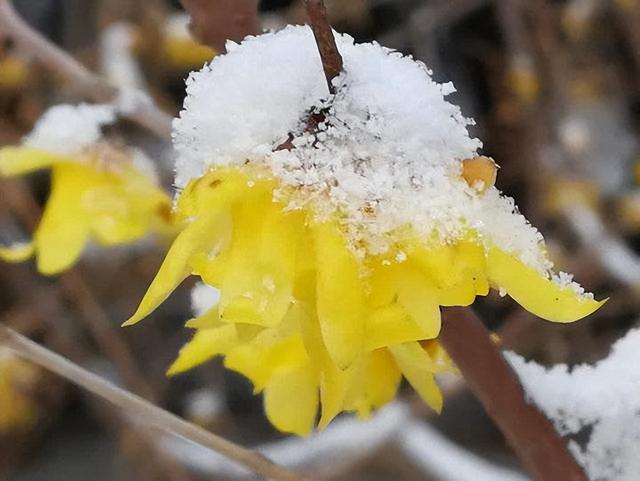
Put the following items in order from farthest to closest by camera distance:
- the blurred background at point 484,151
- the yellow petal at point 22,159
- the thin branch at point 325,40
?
the blurred background at point 484,151
the yellow petal at point 22,159
the thin branch at point 325,40

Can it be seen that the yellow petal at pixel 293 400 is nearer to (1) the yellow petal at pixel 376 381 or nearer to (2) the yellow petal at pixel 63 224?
(1) the yellow petal at pixel 376 381

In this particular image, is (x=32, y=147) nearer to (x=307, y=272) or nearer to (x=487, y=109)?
(x=307, y=272)

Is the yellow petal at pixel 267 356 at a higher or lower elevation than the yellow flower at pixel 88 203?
higher

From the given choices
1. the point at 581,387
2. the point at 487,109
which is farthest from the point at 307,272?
the point at 487,109

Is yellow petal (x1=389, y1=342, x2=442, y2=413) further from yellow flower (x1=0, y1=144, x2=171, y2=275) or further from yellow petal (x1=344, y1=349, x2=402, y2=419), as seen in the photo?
yellow flower (x1=0, y1=144, x2=171, y2=275)

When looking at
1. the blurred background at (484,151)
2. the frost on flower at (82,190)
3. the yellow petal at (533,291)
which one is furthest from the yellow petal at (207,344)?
the blurred background at (484,151)

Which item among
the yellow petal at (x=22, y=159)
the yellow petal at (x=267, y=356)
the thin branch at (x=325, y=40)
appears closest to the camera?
the thin branch at (x=325, y=40)

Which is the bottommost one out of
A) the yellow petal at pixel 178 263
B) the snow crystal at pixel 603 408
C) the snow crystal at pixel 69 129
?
the snow crystal at pixel 69 129
